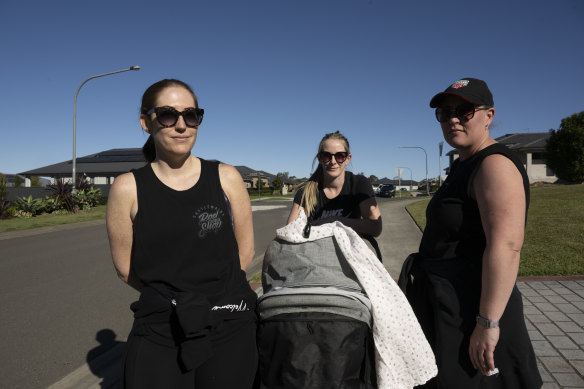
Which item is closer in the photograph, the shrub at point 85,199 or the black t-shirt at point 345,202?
the black t-shirt at point 345,202

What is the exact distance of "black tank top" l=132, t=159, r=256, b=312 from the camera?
1766mm

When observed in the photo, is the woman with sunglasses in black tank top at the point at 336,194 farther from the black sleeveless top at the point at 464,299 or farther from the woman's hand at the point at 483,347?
the woman's hand at the point at 483,347

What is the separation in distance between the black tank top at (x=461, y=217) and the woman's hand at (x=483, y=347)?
0.30 meters

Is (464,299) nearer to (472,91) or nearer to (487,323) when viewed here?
(487,323)

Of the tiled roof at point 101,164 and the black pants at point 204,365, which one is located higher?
the tiled roof at point 101,164

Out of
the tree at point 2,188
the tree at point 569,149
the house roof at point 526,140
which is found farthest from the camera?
the house roof at point 526,140

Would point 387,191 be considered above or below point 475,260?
below

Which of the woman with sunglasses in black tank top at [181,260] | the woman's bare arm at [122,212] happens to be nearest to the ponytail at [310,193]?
the woman with sunglasses in black tank top at [181,260]

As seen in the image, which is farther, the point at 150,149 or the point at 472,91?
the point at 150,149

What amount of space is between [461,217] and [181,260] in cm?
128

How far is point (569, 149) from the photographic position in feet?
81.2

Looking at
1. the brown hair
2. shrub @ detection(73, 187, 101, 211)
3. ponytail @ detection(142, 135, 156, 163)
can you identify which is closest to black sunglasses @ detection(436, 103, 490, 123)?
the brown hair

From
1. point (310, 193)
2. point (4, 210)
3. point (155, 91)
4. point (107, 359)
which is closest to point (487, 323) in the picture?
point (310, 193)

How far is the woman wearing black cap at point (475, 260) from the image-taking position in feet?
5.21
